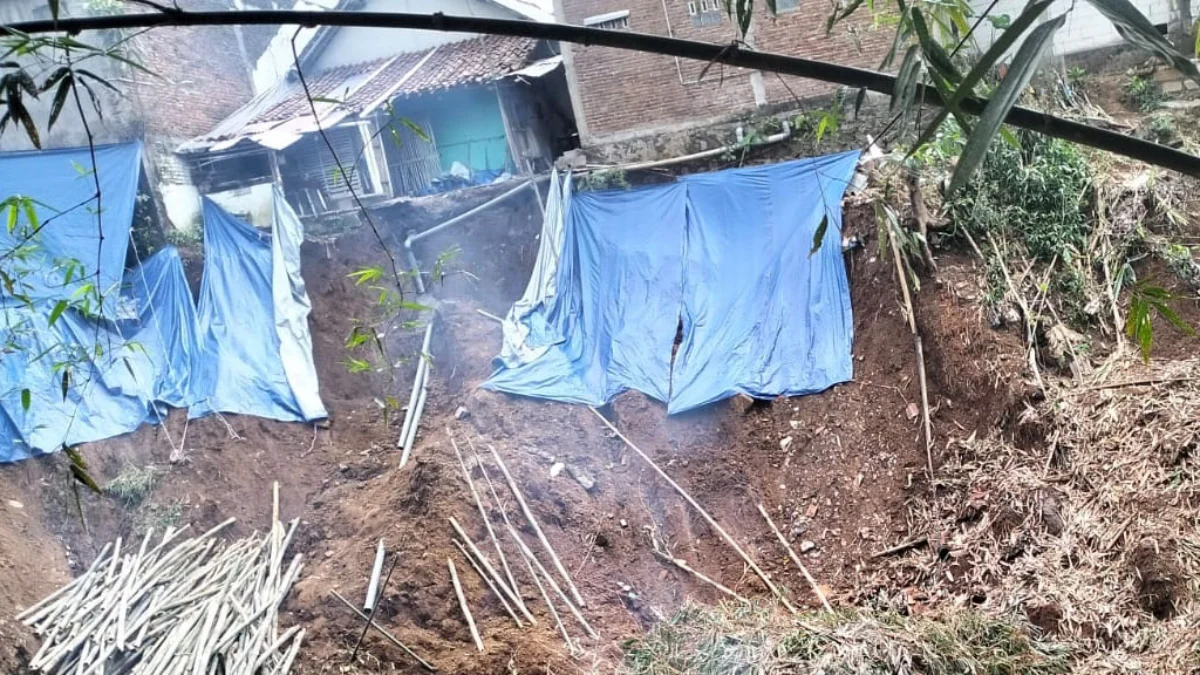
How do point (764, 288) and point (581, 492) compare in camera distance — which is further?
point (764, 288)

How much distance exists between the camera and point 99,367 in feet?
20.4

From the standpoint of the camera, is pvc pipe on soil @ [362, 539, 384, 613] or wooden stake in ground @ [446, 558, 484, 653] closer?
wooden stake in ground @ [446, 558, 484, 653]

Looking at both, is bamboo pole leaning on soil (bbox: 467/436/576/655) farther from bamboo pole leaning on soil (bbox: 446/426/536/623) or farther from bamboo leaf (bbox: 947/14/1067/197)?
bamboo leaf (bbox: 947/14/1067/197)

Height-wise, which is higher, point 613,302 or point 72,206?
point 72,206

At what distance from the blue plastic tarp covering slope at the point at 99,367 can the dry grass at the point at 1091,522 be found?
208 inches

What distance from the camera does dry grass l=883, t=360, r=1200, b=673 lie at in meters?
3.39

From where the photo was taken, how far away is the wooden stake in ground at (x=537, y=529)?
15.3 feet

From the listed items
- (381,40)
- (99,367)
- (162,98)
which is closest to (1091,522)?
(99,367)

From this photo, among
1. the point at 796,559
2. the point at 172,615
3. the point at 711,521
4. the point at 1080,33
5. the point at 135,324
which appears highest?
the point at 1080,33

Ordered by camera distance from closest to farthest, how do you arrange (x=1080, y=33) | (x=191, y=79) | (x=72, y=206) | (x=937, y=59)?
(x=937, y=59) → (x=72, y=206) → (x=1080, y=33) → (x=191, y=79)

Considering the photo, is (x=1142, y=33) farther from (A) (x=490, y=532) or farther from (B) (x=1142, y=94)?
(B) (x=1142, y=94)

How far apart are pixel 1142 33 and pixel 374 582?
4.64 meters

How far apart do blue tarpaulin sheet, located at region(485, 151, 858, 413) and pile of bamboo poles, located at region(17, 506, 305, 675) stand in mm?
2312

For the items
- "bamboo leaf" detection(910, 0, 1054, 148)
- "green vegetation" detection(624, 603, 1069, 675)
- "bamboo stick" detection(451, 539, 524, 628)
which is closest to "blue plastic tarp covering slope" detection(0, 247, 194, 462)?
"bamboo stick" detection(451, 539, 524, 628)
